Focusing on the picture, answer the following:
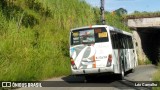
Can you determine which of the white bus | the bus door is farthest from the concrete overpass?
the white bus

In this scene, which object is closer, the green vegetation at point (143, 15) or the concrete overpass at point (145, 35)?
the green vegetation at point (143, 15)

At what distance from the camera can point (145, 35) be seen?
41.4 metres

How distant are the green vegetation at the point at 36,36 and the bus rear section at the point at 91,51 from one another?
2.39m

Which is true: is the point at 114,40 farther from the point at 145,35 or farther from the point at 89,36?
the point at 145,35

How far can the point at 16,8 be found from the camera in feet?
66.3

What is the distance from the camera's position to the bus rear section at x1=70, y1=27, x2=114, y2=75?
52.8 feet

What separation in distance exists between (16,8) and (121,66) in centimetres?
712

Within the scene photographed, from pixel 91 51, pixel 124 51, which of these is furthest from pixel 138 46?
pixel 91 51

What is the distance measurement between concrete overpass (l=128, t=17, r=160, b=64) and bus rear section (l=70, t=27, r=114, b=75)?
22.5 meters

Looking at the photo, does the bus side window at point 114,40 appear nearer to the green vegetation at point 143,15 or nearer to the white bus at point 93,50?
the white bus at point 93,50

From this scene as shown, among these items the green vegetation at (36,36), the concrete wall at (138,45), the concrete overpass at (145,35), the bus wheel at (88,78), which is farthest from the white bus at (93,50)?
the concrete overpass at (145,35)

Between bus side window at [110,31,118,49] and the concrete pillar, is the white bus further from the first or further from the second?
the concrete pillar

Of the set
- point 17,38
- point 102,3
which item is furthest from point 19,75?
point 102,3

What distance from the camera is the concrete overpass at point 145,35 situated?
125 feet
